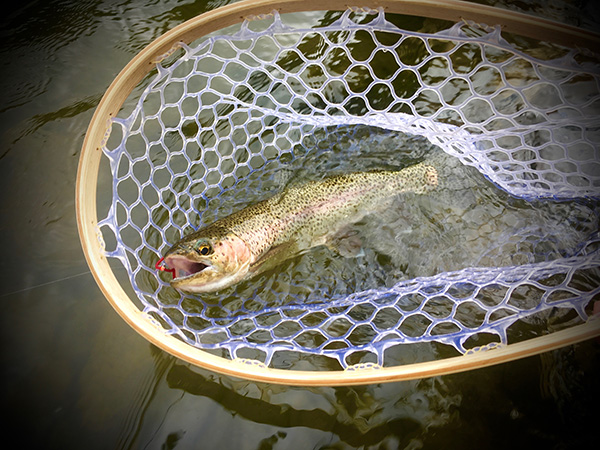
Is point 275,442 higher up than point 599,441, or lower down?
higher up

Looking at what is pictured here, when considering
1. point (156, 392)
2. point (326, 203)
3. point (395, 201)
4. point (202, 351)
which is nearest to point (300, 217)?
point (326, 203)

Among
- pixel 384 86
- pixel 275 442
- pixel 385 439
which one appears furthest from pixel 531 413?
pixel 384 86

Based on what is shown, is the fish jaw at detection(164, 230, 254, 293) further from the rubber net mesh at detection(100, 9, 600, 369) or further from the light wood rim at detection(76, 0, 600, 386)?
the light wood rim at detection(76, 0, 600, 386)

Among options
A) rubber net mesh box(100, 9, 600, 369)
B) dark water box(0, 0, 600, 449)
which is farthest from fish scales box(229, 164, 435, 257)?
dark water box(0, 0, 600, 449)

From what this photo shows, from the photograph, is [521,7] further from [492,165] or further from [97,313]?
[97,313]

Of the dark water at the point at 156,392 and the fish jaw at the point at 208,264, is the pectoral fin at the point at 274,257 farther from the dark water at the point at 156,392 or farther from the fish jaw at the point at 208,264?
the dark water at the point at 156,392

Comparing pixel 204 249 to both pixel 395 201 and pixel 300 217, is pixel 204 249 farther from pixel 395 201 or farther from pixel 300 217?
pixel 395 201
